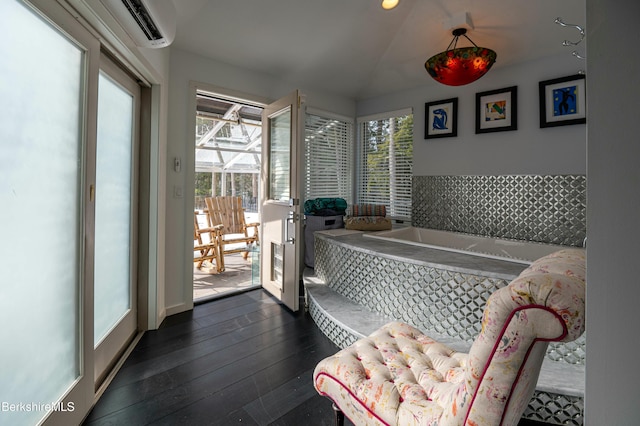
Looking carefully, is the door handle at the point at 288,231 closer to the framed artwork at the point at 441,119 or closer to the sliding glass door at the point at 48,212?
the sliding glass door at the point at 48,212

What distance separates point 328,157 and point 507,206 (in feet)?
6.91

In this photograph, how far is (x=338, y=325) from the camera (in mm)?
2260

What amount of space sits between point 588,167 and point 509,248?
2602 mm

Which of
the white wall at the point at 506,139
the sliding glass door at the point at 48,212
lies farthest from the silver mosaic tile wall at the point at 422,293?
the sliding glass door at the point at 48,212

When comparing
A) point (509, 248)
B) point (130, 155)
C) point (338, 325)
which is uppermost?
point (130, 155)

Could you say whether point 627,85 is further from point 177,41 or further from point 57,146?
point 177,41

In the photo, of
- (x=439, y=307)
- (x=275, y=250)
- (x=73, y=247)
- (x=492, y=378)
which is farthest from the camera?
(x=275, y=250)

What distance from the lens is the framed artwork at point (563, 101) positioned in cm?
259

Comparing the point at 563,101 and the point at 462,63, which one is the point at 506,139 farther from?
the point at 462,63

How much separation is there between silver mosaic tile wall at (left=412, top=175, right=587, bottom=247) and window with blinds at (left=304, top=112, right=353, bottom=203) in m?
0.98

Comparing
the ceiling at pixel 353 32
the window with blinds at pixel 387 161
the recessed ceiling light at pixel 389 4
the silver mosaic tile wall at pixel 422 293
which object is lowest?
the silver mosaic tile wall at pixel 422 293

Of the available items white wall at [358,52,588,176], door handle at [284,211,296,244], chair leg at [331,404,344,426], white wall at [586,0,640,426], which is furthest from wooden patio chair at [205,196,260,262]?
white wall at [586,0,640,426]

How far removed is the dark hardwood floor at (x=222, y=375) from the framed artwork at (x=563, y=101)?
272 centimetres

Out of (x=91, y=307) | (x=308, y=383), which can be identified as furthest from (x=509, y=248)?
(x=91, y=307)
